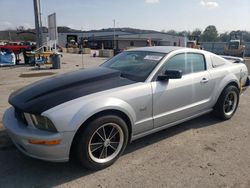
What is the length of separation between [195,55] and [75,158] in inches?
109

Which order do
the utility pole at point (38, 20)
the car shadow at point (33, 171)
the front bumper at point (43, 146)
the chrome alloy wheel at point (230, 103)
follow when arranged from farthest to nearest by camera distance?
the utility pole at point (38, 20), the chrome alloy wheel at point (230, 103), the car shadow at point (33, 171), the front bumper at point (43, 146)

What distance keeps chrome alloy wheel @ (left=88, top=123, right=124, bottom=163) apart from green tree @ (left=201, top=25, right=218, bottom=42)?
98366mm

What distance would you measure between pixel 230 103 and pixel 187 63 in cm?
156

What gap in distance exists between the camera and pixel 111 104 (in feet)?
10.3

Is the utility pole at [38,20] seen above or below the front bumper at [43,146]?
above

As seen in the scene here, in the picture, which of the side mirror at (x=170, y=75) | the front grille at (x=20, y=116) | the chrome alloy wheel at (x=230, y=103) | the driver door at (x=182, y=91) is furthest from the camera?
the chrome alloy wheel at (x=230, y=103)

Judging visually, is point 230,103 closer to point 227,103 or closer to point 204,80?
point 227,103

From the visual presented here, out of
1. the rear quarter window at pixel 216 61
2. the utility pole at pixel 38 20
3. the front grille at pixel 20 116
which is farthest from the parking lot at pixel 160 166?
the utility pole at pixel 38 20

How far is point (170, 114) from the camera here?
392 centimetres

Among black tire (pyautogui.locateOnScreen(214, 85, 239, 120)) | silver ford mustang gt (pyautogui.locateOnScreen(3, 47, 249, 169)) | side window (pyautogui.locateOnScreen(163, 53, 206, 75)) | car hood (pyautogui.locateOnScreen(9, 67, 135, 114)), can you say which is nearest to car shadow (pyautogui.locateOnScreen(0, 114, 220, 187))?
silver ford mustang gt (pyautogui.locateOnScreen(3, 47, 249, 169))

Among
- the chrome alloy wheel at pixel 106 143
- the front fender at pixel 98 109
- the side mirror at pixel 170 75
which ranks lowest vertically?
the chrome alloy wheel at pixel 106 143

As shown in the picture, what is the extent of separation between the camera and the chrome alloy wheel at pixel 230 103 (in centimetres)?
508

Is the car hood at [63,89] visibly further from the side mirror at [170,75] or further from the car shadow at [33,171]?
the car shadow at [33,171]

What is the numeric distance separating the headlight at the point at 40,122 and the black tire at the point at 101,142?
0.34 metres
